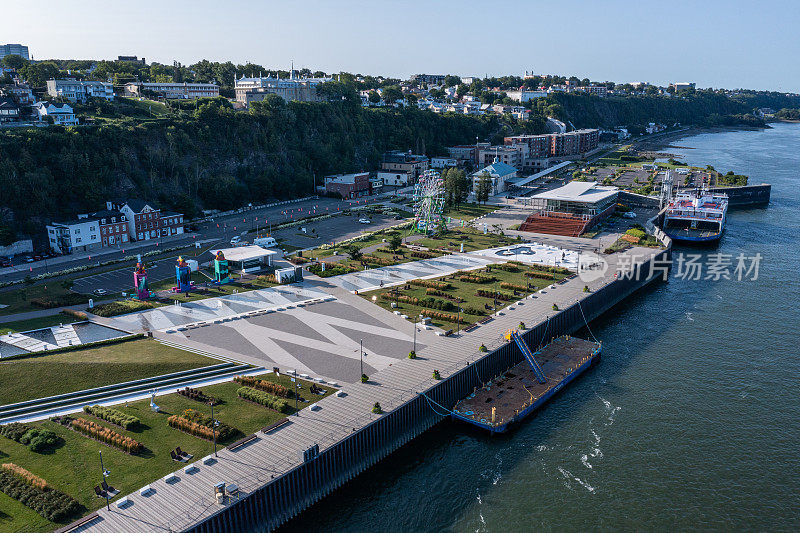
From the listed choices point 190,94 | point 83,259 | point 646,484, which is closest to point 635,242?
point 646,484

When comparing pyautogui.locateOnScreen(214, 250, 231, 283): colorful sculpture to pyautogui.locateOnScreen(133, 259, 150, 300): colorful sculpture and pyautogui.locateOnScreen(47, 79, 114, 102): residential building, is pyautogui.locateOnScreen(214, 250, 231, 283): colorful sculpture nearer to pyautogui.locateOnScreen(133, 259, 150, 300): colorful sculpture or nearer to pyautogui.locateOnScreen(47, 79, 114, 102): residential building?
pyautogui.locateOnScreen(133, 259, 150, 300): colorful sculpture

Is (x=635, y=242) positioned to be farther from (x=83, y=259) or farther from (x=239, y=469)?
(x=83, y=259)

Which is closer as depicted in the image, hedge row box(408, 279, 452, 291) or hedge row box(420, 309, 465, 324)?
hedge row box(420, 309, 465, 324)

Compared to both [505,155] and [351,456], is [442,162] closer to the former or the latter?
[505,155]

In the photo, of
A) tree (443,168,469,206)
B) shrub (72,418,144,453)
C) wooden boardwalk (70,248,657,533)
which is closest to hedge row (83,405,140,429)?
shrub (72,418,144,453)

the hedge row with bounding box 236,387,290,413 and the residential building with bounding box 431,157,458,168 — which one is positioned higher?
the residential building with bounding box 431,157,458,168

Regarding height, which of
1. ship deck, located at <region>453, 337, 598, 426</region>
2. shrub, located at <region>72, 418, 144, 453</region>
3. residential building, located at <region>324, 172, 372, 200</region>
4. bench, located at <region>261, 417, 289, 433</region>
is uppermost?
residential building, located at <region>324, 172, 372, 200</region>
